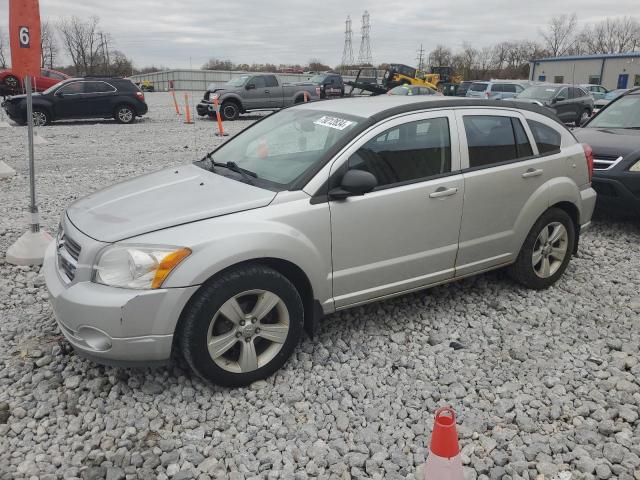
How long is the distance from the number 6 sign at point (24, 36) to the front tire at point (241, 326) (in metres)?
3.20

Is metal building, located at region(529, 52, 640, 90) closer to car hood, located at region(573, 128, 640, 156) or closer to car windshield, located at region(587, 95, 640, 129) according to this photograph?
car windshield, located at region(587, 95, 640, 129)

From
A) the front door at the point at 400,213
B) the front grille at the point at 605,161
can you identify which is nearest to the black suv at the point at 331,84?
the front grille at the point at 605,161

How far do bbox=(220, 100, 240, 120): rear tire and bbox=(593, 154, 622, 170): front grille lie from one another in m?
15.2

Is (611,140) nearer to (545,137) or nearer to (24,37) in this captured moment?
(545,137)

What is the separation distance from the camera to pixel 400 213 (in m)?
3.78

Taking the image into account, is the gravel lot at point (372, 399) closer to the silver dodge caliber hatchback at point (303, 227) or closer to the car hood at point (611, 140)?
the silver dodge caliber hatchback at point (303, 227)

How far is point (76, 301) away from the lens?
3.02m

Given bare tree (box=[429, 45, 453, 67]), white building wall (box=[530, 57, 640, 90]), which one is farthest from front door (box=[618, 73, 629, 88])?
bare tree (box=[429, 45, 453, 67])

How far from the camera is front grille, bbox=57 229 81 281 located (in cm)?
323

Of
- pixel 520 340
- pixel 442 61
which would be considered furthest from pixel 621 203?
pixel 442 61

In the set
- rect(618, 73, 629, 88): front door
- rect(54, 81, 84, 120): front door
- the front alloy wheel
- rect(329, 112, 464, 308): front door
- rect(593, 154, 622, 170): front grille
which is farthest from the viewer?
rect(618, 73, 629, 88): front door

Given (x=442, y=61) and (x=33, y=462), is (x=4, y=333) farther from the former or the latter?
(x=442, y=61)

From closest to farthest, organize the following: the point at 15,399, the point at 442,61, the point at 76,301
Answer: the point at 76,301 < the point at 15,399 < the point at 442,61

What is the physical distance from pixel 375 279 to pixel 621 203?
4211mm
